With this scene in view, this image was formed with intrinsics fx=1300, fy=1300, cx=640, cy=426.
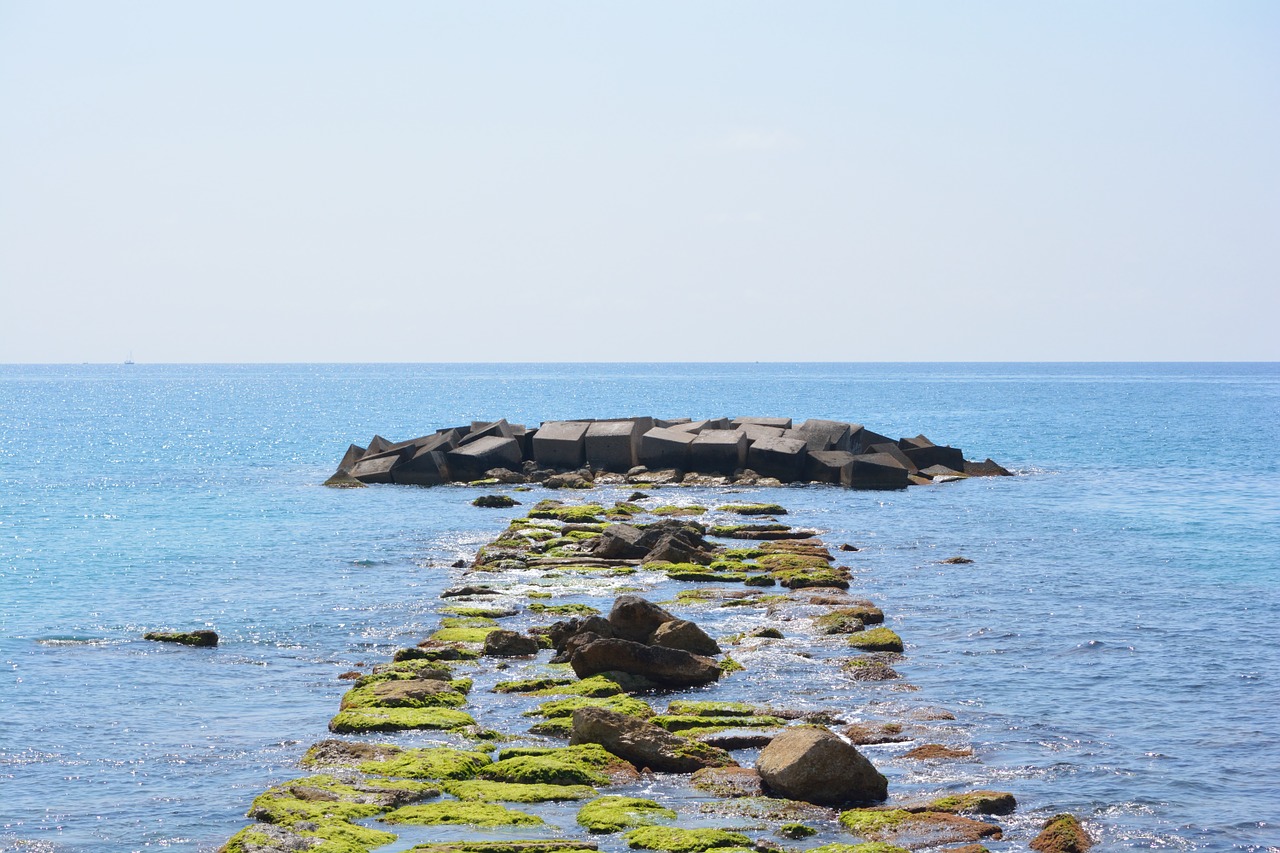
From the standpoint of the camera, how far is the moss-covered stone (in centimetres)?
1397

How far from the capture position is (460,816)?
13.3 meters

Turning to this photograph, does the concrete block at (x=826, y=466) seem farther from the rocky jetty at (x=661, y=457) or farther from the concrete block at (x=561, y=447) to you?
the concrete block at (x=561, y=447)

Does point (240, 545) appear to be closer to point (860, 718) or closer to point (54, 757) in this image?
point (54, 757)

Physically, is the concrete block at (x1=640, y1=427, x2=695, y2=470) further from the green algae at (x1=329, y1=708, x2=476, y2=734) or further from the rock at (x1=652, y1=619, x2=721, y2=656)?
the green algae at (x1=329, y1=708, x2=476, y2=734)

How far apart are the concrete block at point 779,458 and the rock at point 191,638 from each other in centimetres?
3150

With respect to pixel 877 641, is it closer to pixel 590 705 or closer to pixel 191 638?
pixel 590 705

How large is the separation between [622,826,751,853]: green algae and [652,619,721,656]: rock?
292 inches

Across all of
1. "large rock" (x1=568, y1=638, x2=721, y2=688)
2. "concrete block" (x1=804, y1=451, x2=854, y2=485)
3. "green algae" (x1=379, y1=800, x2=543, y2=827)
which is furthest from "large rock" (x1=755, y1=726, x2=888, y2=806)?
"concrete block" (x1=804, y1=451, x2=854, y2=485)

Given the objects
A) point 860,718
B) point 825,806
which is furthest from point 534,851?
point 860,718

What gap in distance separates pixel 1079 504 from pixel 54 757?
126 ft

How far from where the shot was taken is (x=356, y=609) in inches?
1040

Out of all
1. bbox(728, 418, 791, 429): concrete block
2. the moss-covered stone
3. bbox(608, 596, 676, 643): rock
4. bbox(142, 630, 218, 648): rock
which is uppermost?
bbox(728, 418, 791, 429): concrete block

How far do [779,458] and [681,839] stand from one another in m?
39.6

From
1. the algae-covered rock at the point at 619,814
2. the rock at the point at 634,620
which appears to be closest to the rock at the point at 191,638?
the rock at the point at 634,620
